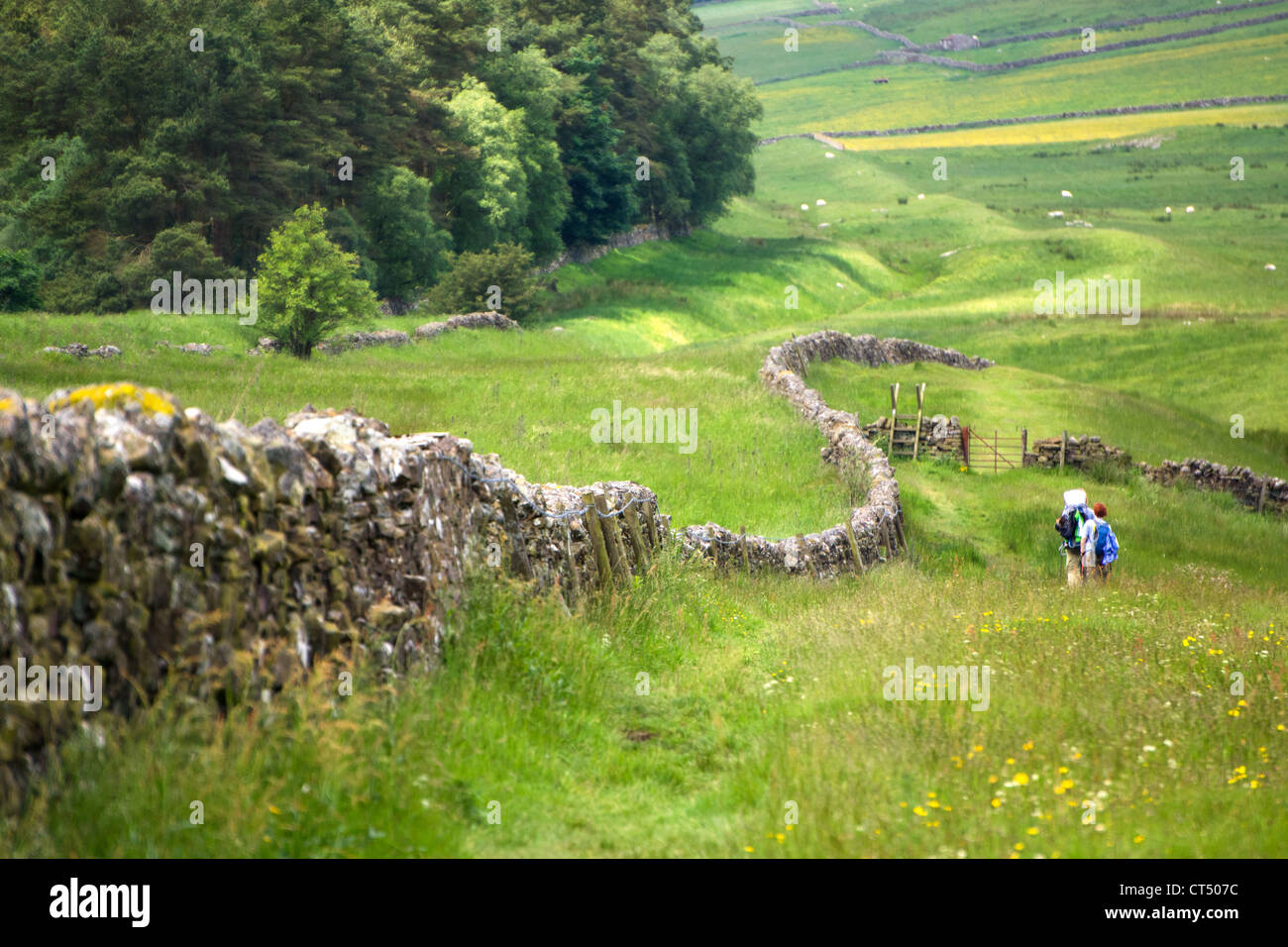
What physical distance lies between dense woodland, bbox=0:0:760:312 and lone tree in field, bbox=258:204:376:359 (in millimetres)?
9654

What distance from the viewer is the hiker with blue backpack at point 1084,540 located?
17.6 m

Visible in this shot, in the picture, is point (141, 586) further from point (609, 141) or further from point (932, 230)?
point (932, 230)

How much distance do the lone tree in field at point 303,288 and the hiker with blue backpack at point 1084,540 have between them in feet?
73.0

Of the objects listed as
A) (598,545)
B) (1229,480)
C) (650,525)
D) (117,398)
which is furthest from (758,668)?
(1229,480)

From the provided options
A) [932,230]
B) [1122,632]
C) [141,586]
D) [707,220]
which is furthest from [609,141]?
[141,586]

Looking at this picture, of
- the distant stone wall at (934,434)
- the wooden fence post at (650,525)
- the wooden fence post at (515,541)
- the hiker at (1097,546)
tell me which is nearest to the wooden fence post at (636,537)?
the wooden fence post at (650,525)

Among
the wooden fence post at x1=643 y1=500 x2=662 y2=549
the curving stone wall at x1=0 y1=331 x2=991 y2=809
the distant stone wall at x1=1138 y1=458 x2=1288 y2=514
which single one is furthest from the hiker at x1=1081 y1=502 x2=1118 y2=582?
the distant stone wall at x1=1138 y1=458 x2=1288 y2=514

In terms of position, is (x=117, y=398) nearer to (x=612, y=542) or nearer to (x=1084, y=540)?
(x=612, y=542)

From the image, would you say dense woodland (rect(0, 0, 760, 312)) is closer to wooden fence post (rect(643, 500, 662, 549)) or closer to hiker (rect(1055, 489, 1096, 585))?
wooden fence post (rect(643, 500, 662, 549))

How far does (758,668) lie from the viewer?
11133 mm

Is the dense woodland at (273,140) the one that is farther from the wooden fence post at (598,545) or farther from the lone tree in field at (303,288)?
the wooden fence post at (598,545)

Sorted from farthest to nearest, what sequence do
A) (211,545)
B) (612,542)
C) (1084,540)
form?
(1084,540) < (612,542) < (211,545)

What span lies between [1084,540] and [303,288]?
2300 cm
